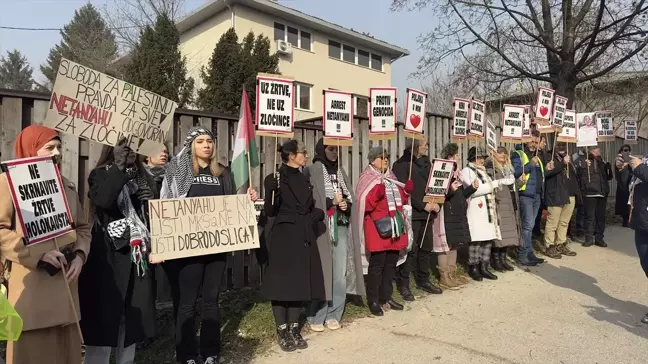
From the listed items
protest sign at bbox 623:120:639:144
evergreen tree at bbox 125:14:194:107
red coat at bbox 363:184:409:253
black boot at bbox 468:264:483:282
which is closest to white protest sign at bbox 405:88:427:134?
red coat at bbox 363:184:409:253

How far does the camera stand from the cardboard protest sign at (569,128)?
955cm

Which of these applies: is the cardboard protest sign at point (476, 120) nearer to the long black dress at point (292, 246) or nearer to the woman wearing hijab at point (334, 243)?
the woman wearing hijab at point (334, 243)

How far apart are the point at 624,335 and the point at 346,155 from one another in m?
4.38

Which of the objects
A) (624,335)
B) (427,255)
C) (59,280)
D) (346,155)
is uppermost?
(346,155)

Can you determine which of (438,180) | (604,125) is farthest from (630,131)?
(438,180)

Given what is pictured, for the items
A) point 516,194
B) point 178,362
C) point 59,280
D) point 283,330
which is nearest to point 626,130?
point 516,194

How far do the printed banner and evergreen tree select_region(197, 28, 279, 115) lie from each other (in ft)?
39.1

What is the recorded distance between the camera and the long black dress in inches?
183

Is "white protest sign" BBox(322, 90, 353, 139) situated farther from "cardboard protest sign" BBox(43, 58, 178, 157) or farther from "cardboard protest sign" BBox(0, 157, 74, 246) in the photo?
"cardboard protest sign" BBox(0, 157, 74, 246)

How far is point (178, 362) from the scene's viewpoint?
4039 millimetres

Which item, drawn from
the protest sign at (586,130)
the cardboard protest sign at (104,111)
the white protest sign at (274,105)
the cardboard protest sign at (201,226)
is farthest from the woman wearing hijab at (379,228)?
the protest sign at (586,130)

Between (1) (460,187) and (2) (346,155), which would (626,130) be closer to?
(1) (460,187)

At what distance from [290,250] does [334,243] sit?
0.91 meters

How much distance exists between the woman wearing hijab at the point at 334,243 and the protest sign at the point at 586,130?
6665 mm
